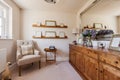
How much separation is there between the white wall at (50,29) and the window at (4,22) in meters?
1.03

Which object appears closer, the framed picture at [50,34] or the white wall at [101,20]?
the white wall at [101,20]

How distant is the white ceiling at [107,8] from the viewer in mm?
2352

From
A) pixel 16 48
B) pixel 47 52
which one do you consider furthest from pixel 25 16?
pixel 47 52

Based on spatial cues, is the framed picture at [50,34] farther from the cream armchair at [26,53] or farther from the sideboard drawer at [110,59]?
the sideboard drawer at [110,59]

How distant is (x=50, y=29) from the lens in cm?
482

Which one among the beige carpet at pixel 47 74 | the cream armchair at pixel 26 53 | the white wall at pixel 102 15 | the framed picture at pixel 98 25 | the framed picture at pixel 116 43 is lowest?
the beige carpet at pixel 47 74

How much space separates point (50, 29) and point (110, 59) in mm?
3573

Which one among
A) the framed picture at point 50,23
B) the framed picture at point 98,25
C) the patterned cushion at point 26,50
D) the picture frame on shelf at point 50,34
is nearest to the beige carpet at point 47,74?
the patterned cushion at point 26,50

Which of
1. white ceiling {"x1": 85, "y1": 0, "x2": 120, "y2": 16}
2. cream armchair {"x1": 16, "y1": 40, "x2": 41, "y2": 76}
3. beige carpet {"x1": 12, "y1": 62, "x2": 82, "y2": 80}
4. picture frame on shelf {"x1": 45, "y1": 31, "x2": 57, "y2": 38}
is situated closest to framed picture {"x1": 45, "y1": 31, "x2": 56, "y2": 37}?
picture frame on shelf {"x1": 45, "y1": 31, "x2": 57, "y2": 38}

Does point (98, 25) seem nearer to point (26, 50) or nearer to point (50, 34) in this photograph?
point (50, 34)

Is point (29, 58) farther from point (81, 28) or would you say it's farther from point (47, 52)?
point (81, 28)

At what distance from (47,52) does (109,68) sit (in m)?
3.50

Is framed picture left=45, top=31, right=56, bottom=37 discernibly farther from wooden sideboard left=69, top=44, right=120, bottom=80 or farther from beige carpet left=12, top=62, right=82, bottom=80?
wooden sideboard left=69, top=44, right=120, bottom=80

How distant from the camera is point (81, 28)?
4.32 metres
